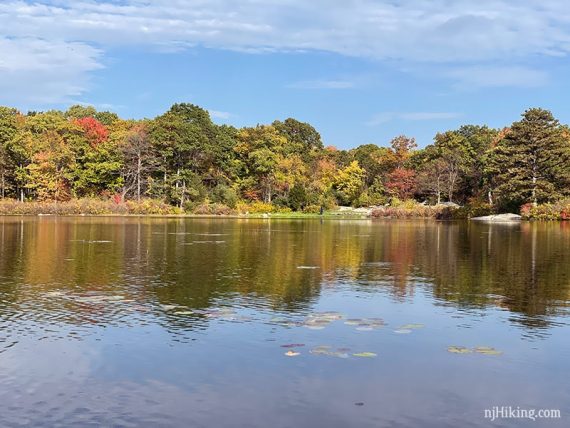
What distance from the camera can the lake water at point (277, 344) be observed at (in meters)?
6.64

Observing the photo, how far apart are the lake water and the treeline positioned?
43453 mm

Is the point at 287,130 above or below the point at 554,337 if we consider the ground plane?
above

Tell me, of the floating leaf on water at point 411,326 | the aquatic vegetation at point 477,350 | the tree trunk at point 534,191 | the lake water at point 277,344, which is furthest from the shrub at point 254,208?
the aquatic vegetation at point 477,350

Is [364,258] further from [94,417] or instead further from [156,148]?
[156,148]

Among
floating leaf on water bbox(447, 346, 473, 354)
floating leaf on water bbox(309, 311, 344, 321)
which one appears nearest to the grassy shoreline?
floating leaf on water bbox(309, 311, 344, 321)

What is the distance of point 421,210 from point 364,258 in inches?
1859

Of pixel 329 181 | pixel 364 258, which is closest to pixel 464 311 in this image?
pixel 364 258

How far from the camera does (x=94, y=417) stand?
632cm

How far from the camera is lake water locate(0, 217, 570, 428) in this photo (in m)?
6.64

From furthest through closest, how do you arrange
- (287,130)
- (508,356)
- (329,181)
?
(287,130)
(329,181)
(508,356)

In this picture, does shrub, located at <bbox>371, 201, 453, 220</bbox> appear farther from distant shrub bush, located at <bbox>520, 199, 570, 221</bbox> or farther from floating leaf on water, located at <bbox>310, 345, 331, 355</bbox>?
floating leaf on water, located at <bbox>310, 345, 331, 355</bbox>

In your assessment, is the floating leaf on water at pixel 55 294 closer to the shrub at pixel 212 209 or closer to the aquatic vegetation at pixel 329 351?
the aquatic vegetation at pixel 329 351

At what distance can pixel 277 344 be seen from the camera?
30.2ft

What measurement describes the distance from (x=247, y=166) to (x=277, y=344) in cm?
6697
